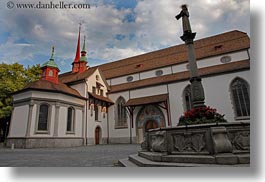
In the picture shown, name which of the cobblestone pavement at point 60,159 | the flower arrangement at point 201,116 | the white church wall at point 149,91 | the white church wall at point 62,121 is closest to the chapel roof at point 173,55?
the white church wall at point 149,91

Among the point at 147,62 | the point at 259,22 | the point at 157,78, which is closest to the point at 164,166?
the point at 259,22

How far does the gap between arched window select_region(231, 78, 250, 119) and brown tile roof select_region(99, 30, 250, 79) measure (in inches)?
117

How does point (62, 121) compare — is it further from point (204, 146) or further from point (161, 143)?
point (204, 146)

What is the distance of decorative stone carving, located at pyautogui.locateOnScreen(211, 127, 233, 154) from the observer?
3102 millimetres

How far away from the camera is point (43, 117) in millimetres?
12273

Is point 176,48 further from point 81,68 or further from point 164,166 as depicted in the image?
point 164,166

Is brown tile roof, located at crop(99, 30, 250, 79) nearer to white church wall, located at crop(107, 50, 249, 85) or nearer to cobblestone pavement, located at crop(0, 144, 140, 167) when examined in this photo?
white church wall, located at crop(107, 50, 249, 85)

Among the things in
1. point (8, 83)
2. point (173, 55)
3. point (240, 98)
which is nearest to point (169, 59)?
point (173, 55)

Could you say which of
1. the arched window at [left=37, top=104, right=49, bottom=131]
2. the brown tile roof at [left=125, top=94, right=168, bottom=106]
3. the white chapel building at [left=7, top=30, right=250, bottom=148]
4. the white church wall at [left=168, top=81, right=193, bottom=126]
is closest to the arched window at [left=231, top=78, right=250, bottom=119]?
the white chapel building at [left=7, top=30, right=250, bottom=148]

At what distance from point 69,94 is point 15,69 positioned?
516 centimetres

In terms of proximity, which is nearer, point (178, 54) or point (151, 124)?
point (151, 124)

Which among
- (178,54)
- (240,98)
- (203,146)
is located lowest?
(203,146)

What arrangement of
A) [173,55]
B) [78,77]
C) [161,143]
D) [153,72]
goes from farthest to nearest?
[173,55], [153,72], [78,77], [161,143]

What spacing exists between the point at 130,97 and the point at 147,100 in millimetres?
2113
